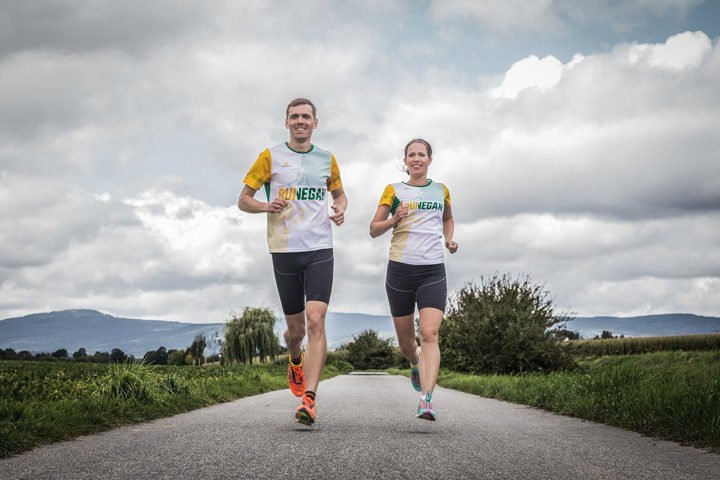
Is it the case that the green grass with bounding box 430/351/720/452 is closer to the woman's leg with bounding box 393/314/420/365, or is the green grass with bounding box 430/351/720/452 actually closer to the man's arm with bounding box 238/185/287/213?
the woman's leg with bounding box 393/314/420/365

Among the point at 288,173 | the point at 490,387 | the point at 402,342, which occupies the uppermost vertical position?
the point at 288,173

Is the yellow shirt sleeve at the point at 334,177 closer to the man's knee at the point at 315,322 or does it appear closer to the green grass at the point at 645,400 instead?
the man's knee at the point at 315,322

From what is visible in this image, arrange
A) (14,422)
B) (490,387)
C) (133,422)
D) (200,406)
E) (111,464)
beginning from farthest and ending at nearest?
(490,387) < (200,406) < (133,422) < (14,422) < (111,464)

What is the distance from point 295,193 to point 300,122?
70 centimetres

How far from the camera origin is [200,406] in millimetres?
8992

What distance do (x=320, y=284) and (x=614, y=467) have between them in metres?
2.94

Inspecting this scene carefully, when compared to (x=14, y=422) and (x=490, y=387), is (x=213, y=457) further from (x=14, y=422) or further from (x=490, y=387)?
(x=490, y=387)

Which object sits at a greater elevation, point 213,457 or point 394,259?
point 394,259

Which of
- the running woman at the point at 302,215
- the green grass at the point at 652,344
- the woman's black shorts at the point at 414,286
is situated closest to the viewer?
the running woman at the point at 302,215

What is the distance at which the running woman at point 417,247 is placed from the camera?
6.52 metres

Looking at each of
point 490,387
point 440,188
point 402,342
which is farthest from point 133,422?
point 490,387

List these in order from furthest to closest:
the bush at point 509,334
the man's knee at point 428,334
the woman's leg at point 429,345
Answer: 1. the bush at point 509,334
2. the man's knee at point 428,334
3. the woman's leg at point 429,345

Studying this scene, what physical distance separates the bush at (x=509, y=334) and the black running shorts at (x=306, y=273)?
44.3 feet

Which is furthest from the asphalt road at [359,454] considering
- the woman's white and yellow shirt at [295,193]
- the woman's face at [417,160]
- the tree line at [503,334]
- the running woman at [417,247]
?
the tree line at [503,334]
